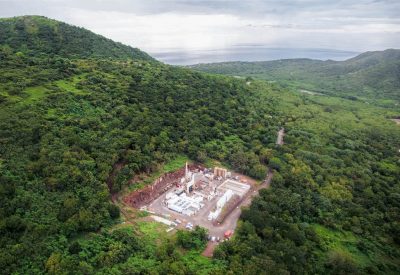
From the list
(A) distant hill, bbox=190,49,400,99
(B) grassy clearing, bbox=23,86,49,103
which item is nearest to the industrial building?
(B) grassy clearing, bbox=23,86,49,103

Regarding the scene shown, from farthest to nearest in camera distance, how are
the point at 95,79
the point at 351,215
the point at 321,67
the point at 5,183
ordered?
the point at 321,67
the point at 95,79
the point at 351,215
the point at 5,183

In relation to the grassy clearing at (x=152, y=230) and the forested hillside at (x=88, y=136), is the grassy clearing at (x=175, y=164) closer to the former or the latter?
the forested hillside at (x=88, y=136)

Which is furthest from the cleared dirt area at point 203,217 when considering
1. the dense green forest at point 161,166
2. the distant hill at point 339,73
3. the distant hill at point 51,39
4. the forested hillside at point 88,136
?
the distant hill at point 339,73

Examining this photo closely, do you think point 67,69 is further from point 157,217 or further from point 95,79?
point 157,217

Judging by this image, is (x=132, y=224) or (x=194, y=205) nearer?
(x=132, y=224)

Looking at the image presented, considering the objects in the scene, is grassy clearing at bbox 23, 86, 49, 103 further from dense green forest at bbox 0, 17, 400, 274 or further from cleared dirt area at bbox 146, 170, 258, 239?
cleared dirt area at bbox 146, 170, 258, 239

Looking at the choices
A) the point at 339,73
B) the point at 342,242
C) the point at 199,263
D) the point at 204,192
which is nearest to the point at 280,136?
the point at 204,192

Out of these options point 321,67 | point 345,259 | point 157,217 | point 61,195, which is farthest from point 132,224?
point 321,67
